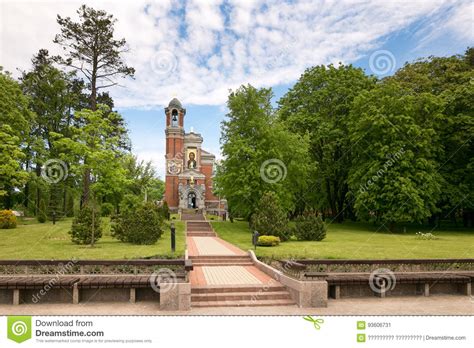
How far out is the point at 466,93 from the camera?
92.8 feet

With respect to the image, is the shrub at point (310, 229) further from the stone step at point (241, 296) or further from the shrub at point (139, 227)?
the stone step at point (241, 296)

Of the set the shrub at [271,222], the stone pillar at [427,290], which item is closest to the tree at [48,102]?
the shrub at [271,222]

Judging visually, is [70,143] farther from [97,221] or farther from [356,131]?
[356,131]

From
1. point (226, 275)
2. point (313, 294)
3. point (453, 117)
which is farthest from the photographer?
point (453, 117)

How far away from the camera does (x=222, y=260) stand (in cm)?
1480

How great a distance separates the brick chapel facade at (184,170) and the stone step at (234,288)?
43.0 m

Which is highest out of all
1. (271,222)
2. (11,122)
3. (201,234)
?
(11,122)

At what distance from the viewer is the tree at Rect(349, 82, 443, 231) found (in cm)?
2703

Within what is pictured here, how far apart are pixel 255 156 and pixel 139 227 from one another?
11.9 m

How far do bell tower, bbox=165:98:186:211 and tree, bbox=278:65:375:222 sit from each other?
2461cm

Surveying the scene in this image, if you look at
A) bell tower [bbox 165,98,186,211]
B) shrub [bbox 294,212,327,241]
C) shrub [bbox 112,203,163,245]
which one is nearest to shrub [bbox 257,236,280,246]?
shrub [bbox 294,212,327,241]

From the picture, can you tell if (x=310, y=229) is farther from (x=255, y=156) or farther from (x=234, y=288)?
(x=234, y=288)

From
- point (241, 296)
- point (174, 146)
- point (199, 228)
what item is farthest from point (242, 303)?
point (174, 146)
